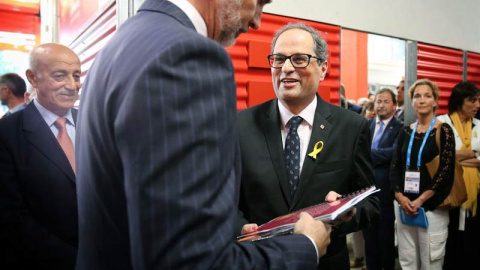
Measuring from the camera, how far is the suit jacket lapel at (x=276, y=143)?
67.3 inches

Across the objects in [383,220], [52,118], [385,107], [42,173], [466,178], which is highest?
[385,107]

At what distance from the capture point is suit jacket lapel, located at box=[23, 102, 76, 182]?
1414 millimetres

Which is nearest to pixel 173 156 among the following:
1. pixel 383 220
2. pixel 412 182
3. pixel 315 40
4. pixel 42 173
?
pixel 42 173

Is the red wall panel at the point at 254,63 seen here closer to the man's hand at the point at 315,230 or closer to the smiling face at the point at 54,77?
the smiling face at the point at 54,77

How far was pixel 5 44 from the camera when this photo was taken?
1455 millimetres

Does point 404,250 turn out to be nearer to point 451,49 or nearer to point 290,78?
point 290,78

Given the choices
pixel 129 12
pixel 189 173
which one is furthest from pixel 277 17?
pixel 189 173

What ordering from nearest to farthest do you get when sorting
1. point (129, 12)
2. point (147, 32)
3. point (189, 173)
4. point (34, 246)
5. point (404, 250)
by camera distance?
point (189, 173) → point (147, 32) → point (34, 246) → point (129, 12) → point (404, 250)

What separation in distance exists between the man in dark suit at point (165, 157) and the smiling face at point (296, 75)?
1141 millimetres

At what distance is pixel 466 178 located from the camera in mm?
4090

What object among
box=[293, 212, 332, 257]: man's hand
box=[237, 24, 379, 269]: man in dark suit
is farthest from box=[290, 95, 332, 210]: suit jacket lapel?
box=[293, 212, 332, 257]: man's hand

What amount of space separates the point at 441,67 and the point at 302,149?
13.7ft

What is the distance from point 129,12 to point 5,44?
106cm

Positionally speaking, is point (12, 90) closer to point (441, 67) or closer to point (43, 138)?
point (43, 138)
